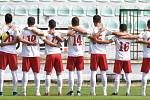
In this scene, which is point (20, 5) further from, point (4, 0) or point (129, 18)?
point (129, 18)

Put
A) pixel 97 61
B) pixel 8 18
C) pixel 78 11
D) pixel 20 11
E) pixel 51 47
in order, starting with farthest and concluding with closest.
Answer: pixel 78 11
pixel 20 11
pixel 97 61
pixel 51 47
pixel 8 18

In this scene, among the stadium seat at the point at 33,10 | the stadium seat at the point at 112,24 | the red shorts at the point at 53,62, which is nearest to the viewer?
the red shorts at the point at 53,62

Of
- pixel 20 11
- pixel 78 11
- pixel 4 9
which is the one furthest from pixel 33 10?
pixel 78 11

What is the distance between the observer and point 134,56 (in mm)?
26062

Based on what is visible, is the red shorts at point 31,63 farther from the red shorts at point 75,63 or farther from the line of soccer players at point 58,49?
the red shorts at point 75,63

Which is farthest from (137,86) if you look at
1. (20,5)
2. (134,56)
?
(20,5)

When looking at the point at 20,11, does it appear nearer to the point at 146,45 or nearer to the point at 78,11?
the point at 78,11

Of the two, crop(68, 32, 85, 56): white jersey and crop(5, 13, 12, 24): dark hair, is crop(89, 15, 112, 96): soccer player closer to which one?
crop(68, 32, 85, 56): white jersey

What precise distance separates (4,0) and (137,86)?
394 inches

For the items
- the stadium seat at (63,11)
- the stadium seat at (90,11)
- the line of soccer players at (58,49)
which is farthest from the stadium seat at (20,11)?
the line of soccer players at (58,49)

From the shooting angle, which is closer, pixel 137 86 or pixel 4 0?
pixel 137 86

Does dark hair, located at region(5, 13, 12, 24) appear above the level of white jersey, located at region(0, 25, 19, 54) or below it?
above

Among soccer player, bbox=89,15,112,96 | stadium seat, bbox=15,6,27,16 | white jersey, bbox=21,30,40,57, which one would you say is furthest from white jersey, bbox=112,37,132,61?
stadium seat, bbox=15,6,27,16

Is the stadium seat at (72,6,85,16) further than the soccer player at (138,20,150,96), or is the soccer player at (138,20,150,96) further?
the stadium seat at (72,6,85,16)
